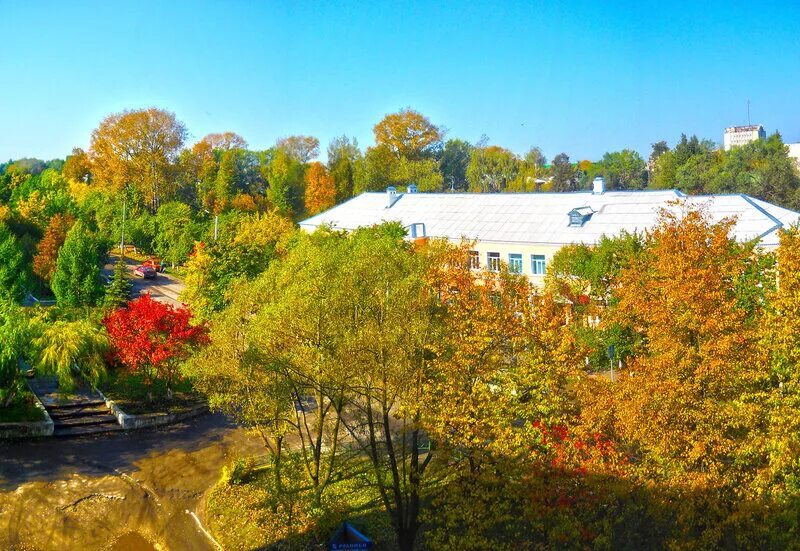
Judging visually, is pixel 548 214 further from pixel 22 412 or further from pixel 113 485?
pixel 22 412

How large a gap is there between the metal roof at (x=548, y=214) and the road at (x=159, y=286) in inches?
433

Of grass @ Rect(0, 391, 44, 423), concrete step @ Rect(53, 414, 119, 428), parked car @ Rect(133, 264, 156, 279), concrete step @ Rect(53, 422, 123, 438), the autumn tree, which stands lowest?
concrete step @ Rect(53, 422, 123, 438)

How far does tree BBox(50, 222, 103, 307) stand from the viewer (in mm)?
37469

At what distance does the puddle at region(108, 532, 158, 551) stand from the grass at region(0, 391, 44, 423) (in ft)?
25.9

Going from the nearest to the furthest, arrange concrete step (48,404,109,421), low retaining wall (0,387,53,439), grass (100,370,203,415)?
low retaining wall (0,387,53,439)
concrete step (48,404,109,421)
grass (100,370,203,415)

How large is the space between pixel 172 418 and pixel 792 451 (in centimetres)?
2059

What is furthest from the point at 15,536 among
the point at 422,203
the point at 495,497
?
the point at 422,203

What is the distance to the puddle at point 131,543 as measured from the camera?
17.9m

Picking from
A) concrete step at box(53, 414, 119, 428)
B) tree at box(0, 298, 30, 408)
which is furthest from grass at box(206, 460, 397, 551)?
tree at box(0, 298, 30, 408)

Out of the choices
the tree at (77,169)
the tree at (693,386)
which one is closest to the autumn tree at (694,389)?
the tree at (693,386)

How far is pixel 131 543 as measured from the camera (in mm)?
18156

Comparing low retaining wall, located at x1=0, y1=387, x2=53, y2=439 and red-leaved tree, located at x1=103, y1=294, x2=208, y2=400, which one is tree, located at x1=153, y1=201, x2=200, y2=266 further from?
low retaining wall, located at x1=0, y1=387, x2=53, y2=439

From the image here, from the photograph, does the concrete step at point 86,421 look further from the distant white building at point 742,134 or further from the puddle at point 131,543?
the distant white building at point 742,134

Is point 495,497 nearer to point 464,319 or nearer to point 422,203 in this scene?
point 464,319
